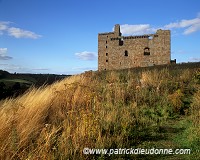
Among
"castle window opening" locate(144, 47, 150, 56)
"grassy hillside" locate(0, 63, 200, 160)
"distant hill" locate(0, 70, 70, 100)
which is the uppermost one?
"castle window opening" locate(144, 47, 150, 56)

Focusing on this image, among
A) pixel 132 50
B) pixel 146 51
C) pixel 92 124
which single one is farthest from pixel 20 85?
pixel 146 51

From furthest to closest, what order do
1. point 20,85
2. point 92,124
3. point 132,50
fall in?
1. point 132,50
2. point 20,85
3. point 92,124

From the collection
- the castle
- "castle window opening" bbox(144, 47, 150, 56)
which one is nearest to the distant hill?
the castle

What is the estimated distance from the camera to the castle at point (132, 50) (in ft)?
125

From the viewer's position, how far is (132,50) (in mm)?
39906

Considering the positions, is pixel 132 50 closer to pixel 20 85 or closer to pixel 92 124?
pixel 20 85

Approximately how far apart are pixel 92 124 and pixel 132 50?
36.3 m

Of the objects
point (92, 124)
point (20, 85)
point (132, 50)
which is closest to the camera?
point (92, 124)

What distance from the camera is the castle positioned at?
1496 inches

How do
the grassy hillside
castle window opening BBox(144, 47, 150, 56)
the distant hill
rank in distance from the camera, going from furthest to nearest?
castle window opening BBox(144, 47, 150, 56) → the distant hill → the grassy hillside

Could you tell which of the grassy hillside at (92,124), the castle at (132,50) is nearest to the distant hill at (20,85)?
the grassy hillside at (92,124)

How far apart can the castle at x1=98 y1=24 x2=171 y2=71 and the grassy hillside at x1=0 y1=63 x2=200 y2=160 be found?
102ft

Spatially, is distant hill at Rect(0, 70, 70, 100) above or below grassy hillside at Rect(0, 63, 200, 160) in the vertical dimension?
above

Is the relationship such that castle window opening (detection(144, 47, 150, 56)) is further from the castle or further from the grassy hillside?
the grassy hillside
